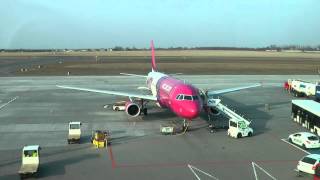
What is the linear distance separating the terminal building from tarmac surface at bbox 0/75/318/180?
981mm

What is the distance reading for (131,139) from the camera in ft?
115

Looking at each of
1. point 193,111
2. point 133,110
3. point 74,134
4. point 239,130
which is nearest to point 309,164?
point 239,130

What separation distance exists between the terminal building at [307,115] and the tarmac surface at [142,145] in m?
0.98

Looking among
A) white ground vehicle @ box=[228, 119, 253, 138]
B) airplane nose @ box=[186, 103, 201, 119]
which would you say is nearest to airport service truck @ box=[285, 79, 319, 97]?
white ground vehicle @ box=[228, 119, 253, 138]

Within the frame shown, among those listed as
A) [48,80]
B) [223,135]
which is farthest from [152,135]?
[48,80]

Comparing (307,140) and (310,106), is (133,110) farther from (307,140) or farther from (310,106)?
(307,140)

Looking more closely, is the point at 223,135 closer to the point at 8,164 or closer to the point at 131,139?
the point at 131,139

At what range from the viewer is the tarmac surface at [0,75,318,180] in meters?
26.3

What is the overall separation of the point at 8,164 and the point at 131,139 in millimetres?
10491

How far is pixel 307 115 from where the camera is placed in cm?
A: 3922

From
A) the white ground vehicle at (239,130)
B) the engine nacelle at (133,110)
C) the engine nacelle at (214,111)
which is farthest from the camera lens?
the engine nacelle at (214,111)

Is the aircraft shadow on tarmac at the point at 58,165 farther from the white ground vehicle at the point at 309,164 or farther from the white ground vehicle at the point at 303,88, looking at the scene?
the white ground vehicle at the point at 303,88

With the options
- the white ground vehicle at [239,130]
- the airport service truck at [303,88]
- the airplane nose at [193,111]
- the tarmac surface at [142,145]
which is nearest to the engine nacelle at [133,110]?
the tarmac surface at [142,145]

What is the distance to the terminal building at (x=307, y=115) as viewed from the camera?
36875mm
